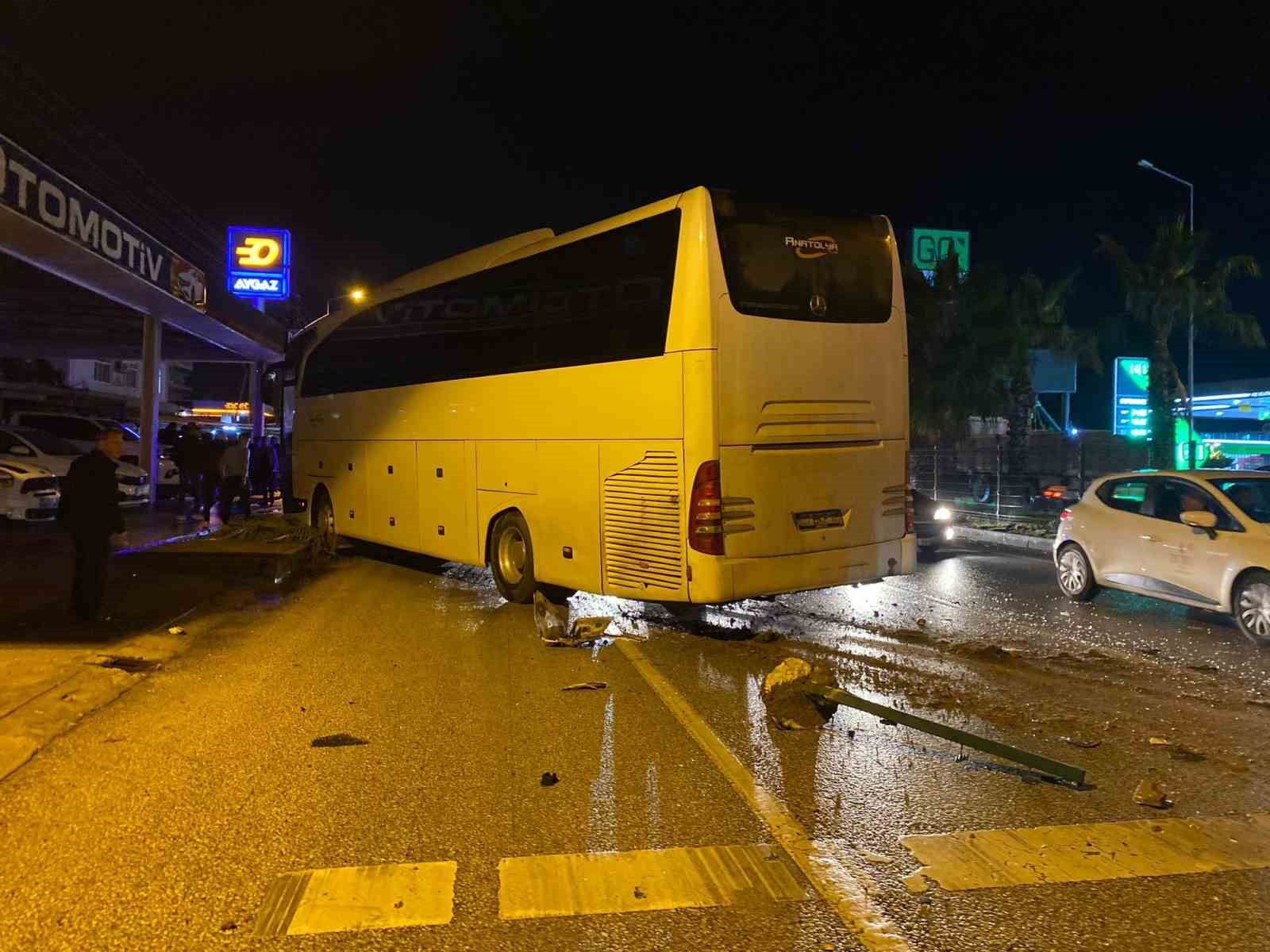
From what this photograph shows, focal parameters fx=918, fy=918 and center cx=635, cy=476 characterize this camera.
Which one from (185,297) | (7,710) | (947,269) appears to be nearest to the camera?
(7,710)

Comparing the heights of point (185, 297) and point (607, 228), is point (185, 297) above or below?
above

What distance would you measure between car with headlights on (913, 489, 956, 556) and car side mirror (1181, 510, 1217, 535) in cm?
747

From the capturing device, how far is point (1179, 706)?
642 cm

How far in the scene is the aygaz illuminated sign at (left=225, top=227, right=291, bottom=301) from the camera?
104ft

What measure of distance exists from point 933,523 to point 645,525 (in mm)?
13120

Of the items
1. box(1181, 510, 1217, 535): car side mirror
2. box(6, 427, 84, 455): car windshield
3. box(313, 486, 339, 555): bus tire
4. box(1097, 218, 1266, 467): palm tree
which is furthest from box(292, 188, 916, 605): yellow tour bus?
box(1097, 218, 1266, 467): palm tree

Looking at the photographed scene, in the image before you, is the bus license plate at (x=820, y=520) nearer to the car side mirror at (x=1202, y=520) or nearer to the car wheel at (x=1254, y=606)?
the car side mirror at (x=1202, y=520)

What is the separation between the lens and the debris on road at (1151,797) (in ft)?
15.3

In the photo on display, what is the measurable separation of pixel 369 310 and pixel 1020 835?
11.6 meters

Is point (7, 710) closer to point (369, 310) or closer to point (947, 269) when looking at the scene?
point (369, 310)

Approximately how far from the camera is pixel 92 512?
336 inches

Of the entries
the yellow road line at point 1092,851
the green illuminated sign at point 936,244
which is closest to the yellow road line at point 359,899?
the yellow road line at point 1092,851

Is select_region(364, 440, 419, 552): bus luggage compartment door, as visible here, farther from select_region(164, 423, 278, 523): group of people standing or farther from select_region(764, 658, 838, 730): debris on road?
select_region(764, 658, 838, 730): debris on road

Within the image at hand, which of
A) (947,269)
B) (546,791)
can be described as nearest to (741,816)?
(546,791)
